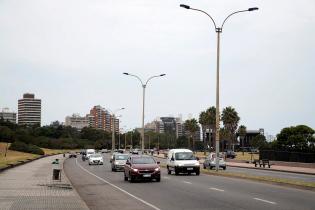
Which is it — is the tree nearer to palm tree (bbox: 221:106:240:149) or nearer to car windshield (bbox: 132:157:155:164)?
palm tree (bbox: 221:106:240:149)

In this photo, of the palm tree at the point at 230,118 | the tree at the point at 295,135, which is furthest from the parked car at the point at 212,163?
the palm tree at the point at 230,118

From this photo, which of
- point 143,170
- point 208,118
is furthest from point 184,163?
point 208,118

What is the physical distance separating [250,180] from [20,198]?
1485 cm

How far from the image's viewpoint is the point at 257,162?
63781 millimetres

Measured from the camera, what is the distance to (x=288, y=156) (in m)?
61.1

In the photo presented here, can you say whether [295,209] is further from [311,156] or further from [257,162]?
[257,162]

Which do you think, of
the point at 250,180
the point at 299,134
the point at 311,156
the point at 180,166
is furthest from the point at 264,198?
the point at 299,134

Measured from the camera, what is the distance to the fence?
56.2 meters

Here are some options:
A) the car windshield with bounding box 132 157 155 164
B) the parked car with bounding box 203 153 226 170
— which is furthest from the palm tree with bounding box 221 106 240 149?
the car windshield with bounding box 132 157 155 164

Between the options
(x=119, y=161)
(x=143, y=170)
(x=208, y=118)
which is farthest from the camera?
(x=208, y=118)

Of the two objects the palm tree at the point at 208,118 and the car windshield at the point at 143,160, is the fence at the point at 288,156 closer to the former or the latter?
the car windshield at the point at 143,160

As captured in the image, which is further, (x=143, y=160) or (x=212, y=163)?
(x=212, y=163)

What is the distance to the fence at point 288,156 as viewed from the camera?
5619 cm

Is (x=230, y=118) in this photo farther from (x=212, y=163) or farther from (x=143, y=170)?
(x=143, y=170)
